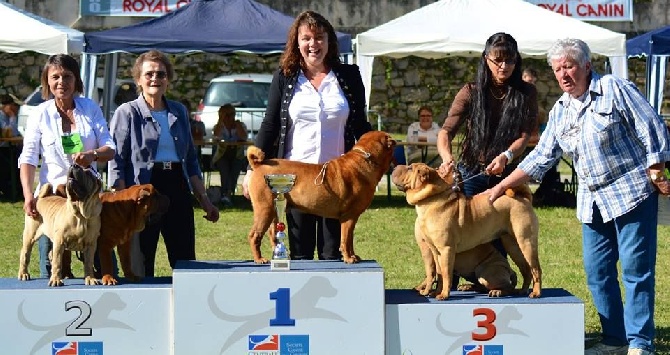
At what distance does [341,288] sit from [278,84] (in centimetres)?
108

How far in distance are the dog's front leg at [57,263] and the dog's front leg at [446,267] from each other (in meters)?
1.60

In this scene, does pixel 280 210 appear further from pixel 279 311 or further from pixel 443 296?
pixel 443 296

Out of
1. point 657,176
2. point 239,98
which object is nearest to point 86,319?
point 657,176

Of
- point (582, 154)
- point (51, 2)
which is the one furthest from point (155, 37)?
point (51, 2)

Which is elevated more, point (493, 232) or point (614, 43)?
point (614, 43)

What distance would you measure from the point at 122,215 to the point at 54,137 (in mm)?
543

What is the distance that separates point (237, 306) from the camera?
A: 448 cm

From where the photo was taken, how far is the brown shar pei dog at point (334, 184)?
474cm

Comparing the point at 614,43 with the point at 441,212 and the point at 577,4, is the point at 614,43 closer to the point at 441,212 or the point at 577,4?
the point at 577,4

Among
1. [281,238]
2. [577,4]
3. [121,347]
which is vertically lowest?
[121,347]

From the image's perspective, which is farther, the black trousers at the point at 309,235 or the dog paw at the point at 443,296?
the black trousers at the point at 309,235

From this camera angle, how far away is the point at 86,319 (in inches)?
178

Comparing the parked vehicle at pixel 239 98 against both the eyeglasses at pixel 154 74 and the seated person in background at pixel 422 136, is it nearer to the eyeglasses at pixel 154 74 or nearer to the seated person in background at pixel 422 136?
the seated person in background at pixel 422 136

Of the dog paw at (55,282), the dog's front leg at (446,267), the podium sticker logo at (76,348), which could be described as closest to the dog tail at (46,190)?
the dog paw at (55,282)
